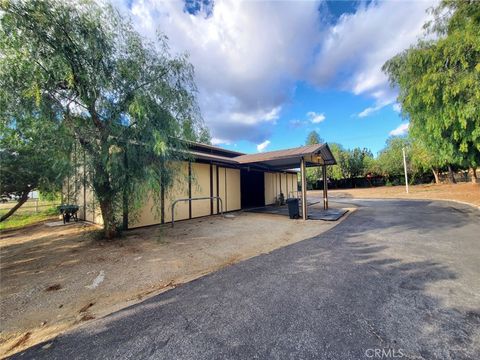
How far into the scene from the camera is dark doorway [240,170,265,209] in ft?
40.4

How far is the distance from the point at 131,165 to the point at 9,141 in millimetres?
4739

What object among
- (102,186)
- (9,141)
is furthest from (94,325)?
(9,141)

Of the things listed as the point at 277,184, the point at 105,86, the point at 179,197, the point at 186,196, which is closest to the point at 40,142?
the point at 105,86

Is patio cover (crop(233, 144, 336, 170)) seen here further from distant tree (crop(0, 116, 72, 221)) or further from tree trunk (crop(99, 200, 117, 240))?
distant tree (crop(0, 116, 72, 221))

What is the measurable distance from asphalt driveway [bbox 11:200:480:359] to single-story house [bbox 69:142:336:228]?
11.2 ft

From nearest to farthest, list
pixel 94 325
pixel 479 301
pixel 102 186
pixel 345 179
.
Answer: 1. pixel 94 325
2. pixel 479 301
3. pixel 102 186
4. pixel 345 179

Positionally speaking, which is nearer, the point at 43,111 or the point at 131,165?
the point at 43,111

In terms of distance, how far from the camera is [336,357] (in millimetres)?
1706

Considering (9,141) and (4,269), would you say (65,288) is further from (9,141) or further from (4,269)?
(9,141)

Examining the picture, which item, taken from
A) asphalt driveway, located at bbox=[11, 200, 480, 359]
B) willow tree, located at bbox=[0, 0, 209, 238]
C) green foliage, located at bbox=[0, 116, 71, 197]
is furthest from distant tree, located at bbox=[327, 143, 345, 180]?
green foliage, located at bbox=[0, 116, 71, 197]

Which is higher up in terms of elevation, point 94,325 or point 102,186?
point 102,186

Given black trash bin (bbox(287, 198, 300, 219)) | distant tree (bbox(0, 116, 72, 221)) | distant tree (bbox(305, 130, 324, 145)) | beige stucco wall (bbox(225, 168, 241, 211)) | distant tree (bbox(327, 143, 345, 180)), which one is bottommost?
black trash bin (bbox(287, 198, 300, 219))

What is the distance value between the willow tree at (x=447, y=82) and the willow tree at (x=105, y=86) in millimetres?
8012

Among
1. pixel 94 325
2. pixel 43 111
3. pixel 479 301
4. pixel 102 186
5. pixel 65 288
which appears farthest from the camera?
pixel 102 186
